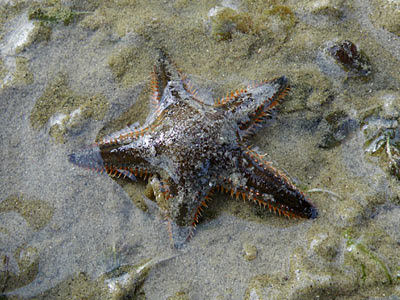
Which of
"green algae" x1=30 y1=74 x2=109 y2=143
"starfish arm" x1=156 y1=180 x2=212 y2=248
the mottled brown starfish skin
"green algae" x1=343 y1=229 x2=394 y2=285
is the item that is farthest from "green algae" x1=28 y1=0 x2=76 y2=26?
"green algae" x1=343 y1=229 x2=394 y2=285

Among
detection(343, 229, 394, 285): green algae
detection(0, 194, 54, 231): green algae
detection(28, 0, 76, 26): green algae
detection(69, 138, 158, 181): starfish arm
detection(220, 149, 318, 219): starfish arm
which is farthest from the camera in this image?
detection(28, 0, 76, 26): green algae

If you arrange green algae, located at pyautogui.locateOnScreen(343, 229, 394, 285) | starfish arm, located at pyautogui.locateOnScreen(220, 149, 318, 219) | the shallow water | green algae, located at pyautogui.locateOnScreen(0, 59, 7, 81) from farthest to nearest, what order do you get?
green algae, located at pyautogui.locateOnScreen(0, 59, 7, 81) → the shallow water → starfish arm, located at pyautogui.locateOnScreen(220, 149, 318, 219) → green algae, located at pyautogui.locateOnScreen(343, 229, 394, 285)

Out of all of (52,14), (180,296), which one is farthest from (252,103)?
(52,14)

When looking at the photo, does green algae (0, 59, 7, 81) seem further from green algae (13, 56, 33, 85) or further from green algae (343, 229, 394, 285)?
green algae (343, 229, 394, 285)

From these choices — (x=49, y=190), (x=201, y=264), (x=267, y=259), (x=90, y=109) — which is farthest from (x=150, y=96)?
(x=267, y=259)

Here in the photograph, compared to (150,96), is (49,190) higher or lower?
lower

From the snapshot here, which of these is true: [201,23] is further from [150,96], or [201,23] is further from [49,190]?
[49,190]
